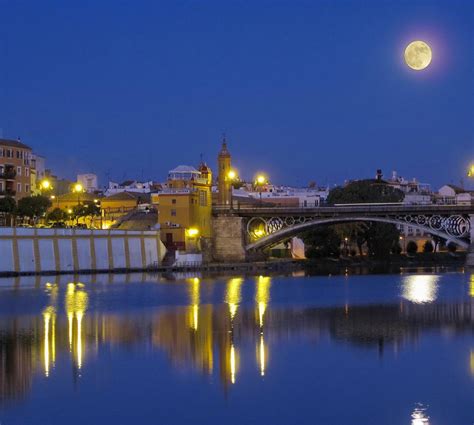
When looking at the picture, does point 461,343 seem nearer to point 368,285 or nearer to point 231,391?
point 231,391

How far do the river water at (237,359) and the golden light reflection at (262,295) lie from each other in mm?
Answer: 166

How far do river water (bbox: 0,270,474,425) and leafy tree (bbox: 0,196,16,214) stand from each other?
3239cm

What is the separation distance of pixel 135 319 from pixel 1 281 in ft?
86.6

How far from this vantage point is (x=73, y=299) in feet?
174

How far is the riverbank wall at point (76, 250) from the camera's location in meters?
73.8

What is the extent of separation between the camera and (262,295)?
5600 cm

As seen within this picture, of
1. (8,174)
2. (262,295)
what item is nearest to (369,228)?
(8,174)

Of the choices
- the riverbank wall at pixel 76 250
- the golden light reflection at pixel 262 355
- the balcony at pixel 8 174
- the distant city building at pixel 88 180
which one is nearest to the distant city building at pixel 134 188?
the distant city building at pixel 88 180

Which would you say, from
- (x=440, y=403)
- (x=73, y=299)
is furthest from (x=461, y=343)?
(x=73, y=299)

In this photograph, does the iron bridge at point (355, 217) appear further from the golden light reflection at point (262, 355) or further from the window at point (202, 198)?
the golden light reflection at point (262, 355)

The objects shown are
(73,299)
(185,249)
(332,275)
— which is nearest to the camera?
(73,299)

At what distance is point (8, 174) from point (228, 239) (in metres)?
21.3

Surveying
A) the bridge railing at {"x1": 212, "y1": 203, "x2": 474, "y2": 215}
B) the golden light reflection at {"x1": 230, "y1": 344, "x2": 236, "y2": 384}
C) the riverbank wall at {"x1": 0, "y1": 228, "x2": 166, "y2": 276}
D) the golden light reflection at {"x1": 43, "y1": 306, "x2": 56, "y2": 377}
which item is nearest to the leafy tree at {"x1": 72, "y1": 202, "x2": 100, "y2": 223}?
the bridge railing at {"x1": 212, "y1": 203, "x2": 474, "y2": 215}

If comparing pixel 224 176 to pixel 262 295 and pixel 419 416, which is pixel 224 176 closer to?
pixel 262 295
